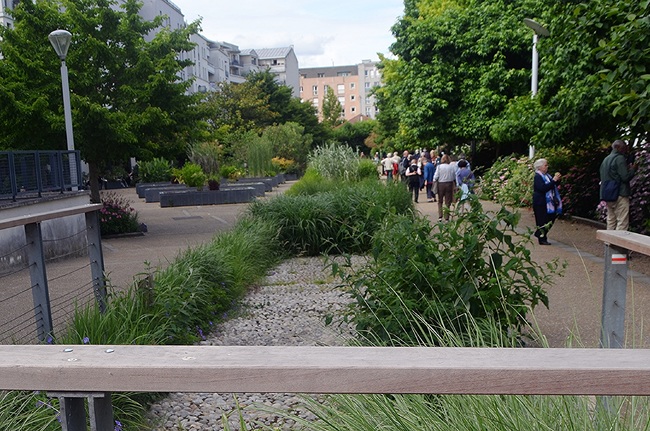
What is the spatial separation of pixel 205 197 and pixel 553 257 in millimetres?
17088

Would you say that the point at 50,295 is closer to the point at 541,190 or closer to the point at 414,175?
the point at 541,190

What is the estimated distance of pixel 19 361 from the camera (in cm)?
138

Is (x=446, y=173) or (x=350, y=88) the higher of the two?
(x=350, y=88)

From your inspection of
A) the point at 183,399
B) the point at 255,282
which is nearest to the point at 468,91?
the point at 255,282

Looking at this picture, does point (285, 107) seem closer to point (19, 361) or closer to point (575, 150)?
point (575, 150)

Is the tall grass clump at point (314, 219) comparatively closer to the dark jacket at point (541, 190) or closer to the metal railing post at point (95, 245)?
the dark jacket at point (541, 190)

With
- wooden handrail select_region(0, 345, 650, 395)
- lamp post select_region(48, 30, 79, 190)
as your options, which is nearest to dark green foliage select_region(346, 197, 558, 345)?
wooden handrail select_region(0, 345, 650, 395)

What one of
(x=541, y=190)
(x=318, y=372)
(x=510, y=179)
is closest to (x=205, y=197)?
(x=510, y=179)

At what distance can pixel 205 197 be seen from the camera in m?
25.3

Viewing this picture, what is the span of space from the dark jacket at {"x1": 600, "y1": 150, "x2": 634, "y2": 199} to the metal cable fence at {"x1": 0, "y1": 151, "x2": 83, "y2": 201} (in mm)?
9812

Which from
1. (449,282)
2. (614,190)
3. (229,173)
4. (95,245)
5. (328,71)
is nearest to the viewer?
(449,282)

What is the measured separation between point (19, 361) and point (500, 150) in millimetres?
27430

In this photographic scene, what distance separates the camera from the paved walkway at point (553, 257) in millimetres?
5716

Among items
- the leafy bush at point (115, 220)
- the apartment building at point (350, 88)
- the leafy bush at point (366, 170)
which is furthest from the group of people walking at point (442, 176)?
the apartment building at point (350, 88)
